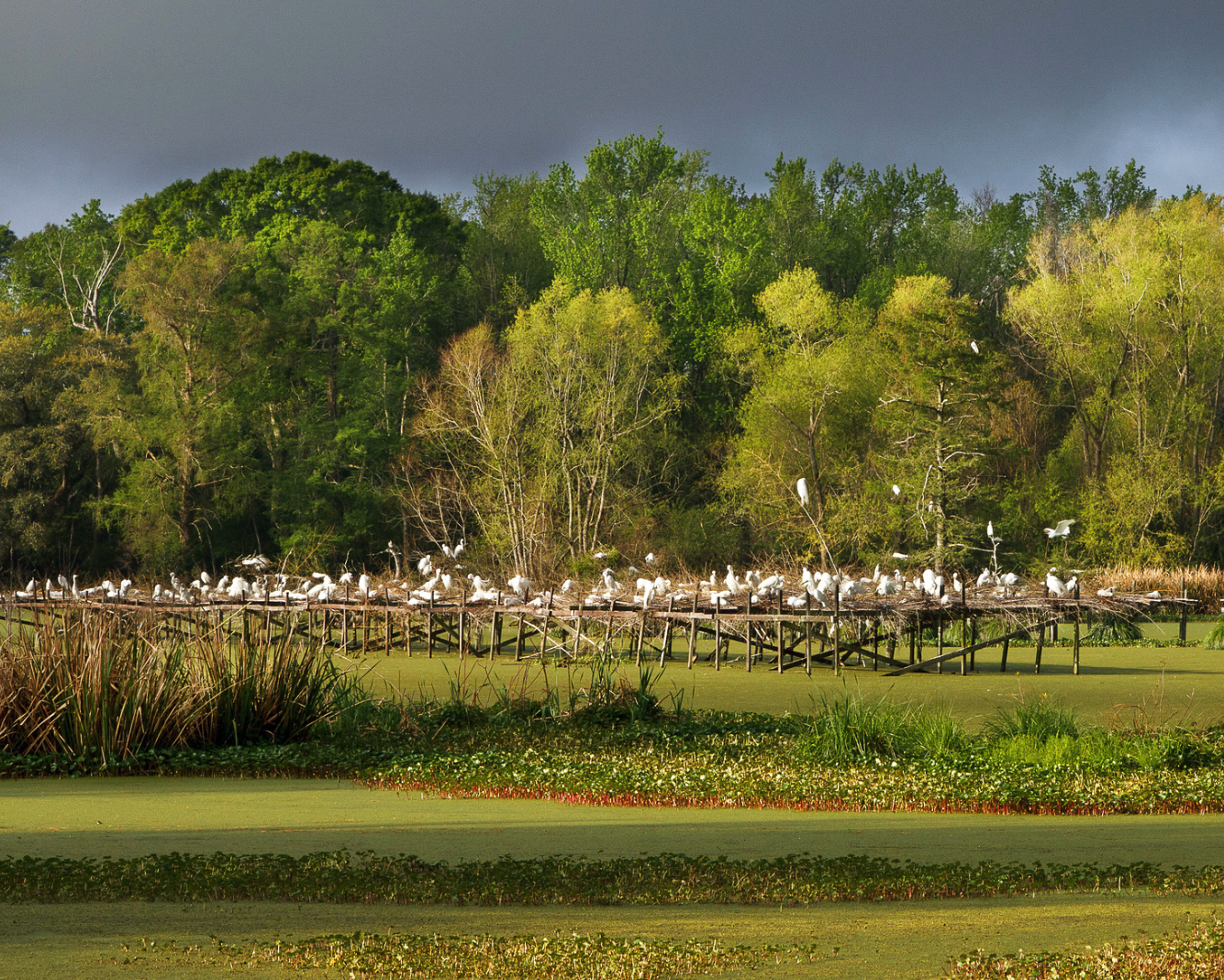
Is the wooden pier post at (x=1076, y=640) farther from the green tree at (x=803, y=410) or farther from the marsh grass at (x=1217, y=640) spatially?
the green tree at (x=803, y=410)

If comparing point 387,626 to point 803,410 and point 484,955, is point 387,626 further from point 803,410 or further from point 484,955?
point 803,410

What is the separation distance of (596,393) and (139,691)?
30.3 meters

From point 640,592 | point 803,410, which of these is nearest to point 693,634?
point 640,592

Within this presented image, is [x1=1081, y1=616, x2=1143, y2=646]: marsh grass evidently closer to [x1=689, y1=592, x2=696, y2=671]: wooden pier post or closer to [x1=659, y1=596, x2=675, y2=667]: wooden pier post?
[x1=689, y1=592, x2=696, y2=671]: wooden pier post

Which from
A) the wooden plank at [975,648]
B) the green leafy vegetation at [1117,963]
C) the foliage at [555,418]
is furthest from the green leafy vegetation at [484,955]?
the foliage at [555,418]

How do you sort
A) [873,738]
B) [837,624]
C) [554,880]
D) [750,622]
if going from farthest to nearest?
[750,622]
[837,624]
[873,738]
[554,880]

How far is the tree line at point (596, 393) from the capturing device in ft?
124

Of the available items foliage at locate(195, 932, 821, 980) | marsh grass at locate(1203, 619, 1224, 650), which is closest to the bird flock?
marsh grass at locate(1203, 619, 1224, 650)

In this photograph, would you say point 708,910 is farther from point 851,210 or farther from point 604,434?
point 851,210

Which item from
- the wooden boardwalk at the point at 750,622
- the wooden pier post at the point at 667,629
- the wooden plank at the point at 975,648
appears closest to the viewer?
the wooden plank at the point at 975,648

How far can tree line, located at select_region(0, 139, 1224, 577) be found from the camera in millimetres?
37812

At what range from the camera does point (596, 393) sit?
39.8m

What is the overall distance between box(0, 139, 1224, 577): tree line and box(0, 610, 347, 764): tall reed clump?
2531 cm

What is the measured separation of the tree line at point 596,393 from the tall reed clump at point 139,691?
25309 mm
